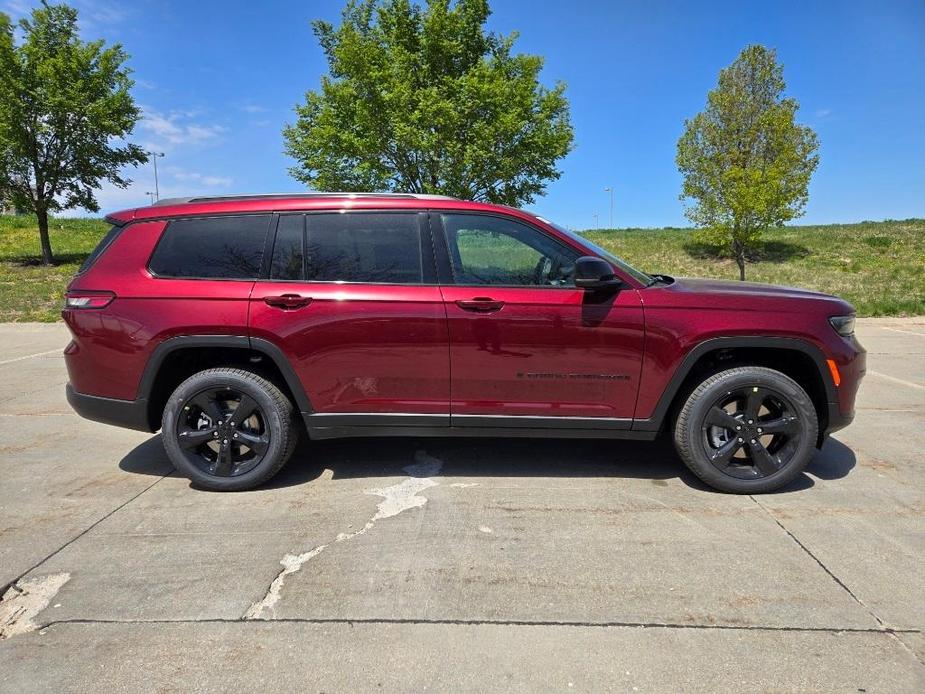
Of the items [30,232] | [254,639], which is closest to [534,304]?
[254,639]

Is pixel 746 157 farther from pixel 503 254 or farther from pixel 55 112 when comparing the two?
pixel 55 112

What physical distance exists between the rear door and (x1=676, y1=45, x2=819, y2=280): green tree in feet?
54.6

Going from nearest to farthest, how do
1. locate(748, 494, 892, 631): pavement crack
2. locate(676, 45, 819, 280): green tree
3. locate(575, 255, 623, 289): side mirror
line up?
locate(748, 494, 892, 631): pavement crack < locate(575, 255, 623, 289): side mirror < locate(676, 45, 819, 280): green tree

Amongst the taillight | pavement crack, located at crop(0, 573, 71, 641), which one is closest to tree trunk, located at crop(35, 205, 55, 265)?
the taillight

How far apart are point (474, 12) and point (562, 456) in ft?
64.2

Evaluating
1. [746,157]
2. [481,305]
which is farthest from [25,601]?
[746,157]

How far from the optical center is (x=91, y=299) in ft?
11.7

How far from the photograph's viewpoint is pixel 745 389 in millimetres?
3479

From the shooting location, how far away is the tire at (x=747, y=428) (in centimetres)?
344

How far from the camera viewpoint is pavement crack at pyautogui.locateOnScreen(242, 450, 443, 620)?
8.04ft

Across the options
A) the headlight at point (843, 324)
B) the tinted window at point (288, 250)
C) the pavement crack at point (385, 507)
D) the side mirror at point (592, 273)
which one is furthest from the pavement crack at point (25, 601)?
the headlight at point (843, 324)

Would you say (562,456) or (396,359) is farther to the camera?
(562,456)

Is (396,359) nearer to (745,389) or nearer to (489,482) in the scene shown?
(489,482)

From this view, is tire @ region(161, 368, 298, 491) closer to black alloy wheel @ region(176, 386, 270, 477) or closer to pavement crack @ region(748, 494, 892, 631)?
black alloy wheel @ region(176, 386, 270, 477)
